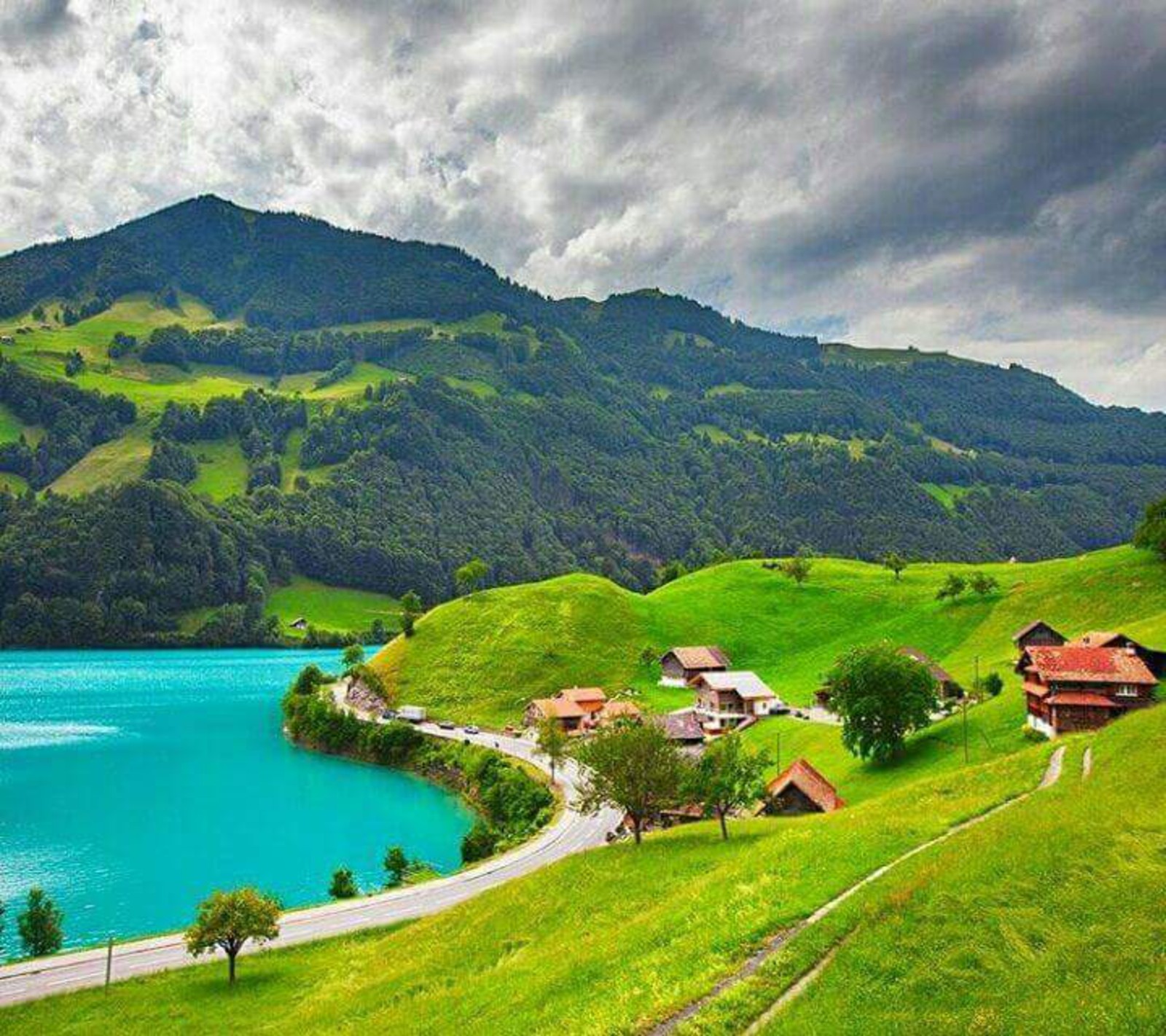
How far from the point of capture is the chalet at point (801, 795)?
63.7 meters

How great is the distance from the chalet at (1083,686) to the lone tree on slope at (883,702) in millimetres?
8481

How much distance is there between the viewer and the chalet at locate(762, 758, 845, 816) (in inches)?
2506

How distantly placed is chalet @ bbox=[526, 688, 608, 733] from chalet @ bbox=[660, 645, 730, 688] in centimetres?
1613

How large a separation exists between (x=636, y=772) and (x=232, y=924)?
25.0m

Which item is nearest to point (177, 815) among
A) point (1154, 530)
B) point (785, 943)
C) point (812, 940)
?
point (785, 943)

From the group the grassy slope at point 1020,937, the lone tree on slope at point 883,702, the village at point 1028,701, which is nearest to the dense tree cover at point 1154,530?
the village at point 1028,701

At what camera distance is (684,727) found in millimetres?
106188

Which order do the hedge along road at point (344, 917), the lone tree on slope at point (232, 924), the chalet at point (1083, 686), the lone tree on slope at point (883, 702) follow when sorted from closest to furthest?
the lone tree on slope at point (232, 924) < the hedge along road at point (344, 917) < the chalet at point (1083, 686) < the lone tree on slope at point (883, 702)

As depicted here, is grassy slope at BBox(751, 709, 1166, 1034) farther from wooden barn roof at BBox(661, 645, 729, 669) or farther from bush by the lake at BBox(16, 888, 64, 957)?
wooden barn roof at BBox(661, 645, 729, 669)

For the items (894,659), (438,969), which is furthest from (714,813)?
(438,969)

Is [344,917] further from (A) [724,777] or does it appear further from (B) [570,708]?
(B) [570,708]

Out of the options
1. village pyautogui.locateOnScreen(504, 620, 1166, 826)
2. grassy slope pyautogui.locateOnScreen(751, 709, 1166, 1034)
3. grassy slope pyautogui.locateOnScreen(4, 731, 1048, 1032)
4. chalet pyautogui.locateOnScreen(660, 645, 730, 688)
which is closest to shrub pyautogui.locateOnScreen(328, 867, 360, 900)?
grassy slope pyautogui.locateOnScreen(4, 731, 1048, 1032)

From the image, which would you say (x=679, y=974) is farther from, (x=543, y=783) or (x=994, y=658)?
(x=994, y=658)

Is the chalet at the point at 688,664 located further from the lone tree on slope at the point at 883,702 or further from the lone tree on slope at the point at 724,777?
the lone tree on slope at the point at 724,777
